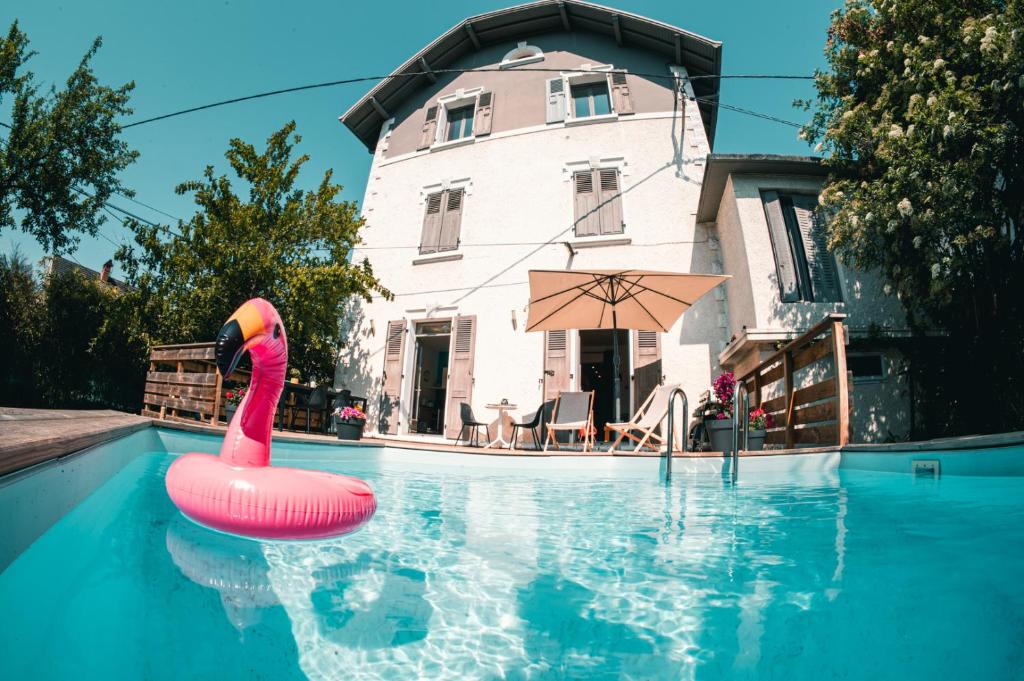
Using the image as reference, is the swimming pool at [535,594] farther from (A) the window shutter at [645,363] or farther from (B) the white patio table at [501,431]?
(B) the white patio table at [501,431]

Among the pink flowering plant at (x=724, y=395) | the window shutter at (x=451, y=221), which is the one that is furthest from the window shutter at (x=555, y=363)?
the window shutter at (x=451, y=221)

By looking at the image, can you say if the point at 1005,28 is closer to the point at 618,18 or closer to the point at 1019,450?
the point at 1019,450

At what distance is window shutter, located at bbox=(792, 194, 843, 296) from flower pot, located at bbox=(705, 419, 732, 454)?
3.35 m

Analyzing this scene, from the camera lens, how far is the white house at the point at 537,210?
8.45 meters

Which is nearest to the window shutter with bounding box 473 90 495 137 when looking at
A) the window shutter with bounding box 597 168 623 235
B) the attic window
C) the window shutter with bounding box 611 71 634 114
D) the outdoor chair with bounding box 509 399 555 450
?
the attic window

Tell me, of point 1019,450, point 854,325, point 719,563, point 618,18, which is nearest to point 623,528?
point 719,563

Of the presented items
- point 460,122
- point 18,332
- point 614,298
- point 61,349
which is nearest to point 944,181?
point 614,298

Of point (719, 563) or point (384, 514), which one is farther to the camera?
point (384, 514)

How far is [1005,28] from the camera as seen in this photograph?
197 inches

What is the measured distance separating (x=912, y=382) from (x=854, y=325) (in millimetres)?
1147

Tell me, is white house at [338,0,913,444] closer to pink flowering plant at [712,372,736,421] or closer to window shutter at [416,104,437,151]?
window shutter at [416,104,437,151]

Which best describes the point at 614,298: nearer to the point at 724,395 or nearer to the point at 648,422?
the point at 648,422

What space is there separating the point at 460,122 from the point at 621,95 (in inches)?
157

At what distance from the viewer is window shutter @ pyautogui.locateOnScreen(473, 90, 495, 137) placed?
35.6 ft
